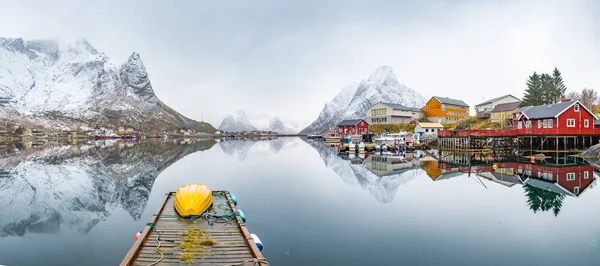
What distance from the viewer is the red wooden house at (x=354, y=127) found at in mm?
122044

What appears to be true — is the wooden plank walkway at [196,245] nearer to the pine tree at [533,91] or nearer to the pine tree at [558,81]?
the pine tree at [533,91]

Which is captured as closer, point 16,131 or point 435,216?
point 435,216

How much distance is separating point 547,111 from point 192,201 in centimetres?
6493

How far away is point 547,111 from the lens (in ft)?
196

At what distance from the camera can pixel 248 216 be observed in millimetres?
19422

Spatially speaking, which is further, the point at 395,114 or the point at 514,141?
the point at 395,114

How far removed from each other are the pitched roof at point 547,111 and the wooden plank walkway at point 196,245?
62.7 m

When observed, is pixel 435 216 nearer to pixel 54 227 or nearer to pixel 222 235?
pixel 222 235

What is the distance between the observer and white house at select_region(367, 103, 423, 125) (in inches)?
4459

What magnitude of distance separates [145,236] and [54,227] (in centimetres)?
1014

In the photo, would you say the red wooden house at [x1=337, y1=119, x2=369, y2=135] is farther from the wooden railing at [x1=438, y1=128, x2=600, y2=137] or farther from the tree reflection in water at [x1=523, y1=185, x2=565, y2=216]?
the tree reflection in water at [x1=523, y1=185, x2=565, y2=216]

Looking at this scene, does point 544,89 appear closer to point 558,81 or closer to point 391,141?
point 558,81

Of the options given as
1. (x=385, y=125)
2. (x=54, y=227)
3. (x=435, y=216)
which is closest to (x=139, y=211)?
(x=54, y=227)

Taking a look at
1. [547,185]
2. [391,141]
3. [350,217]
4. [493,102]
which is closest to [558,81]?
[493,102]
